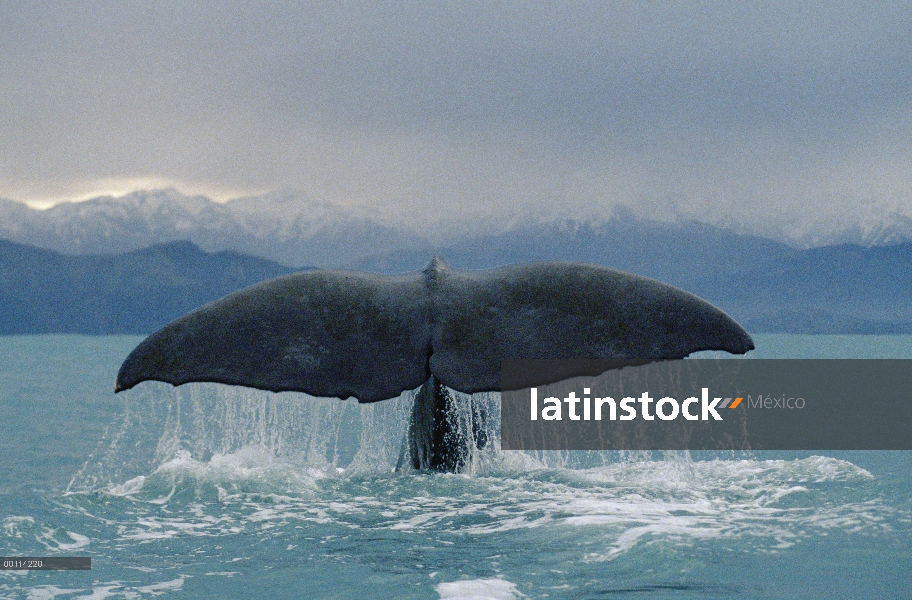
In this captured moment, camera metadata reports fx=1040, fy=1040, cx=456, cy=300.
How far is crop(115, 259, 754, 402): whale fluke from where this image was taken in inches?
263

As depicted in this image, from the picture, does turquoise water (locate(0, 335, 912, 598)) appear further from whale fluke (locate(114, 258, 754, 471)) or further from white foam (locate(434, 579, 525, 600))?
whale fluke (locate(114, 258, 754, 471))

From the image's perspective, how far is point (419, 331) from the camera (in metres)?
7.02

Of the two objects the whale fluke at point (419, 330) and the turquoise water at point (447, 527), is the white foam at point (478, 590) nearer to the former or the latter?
the turquoise water at point (447, 527)

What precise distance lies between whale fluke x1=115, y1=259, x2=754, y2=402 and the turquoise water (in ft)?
0.92

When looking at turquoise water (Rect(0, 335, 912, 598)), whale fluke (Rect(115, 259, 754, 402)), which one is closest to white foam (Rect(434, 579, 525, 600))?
turquoise water (Rect(0, 335, 912, 598))

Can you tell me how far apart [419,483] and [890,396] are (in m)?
26.8

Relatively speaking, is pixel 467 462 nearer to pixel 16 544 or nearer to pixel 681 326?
pixel 681 326

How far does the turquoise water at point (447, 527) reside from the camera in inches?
255

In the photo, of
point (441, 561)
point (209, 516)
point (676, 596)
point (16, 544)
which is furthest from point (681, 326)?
point (16, 544)

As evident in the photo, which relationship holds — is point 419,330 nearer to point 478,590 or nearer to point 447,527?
point 447,527

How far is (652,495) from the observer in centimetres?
858

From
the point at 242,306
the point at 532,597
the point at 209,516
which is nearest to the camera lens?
the point at 532,597

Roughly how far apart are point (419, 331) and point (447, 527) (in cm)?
157

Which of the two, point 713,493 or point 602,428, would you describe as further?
point 713,493
